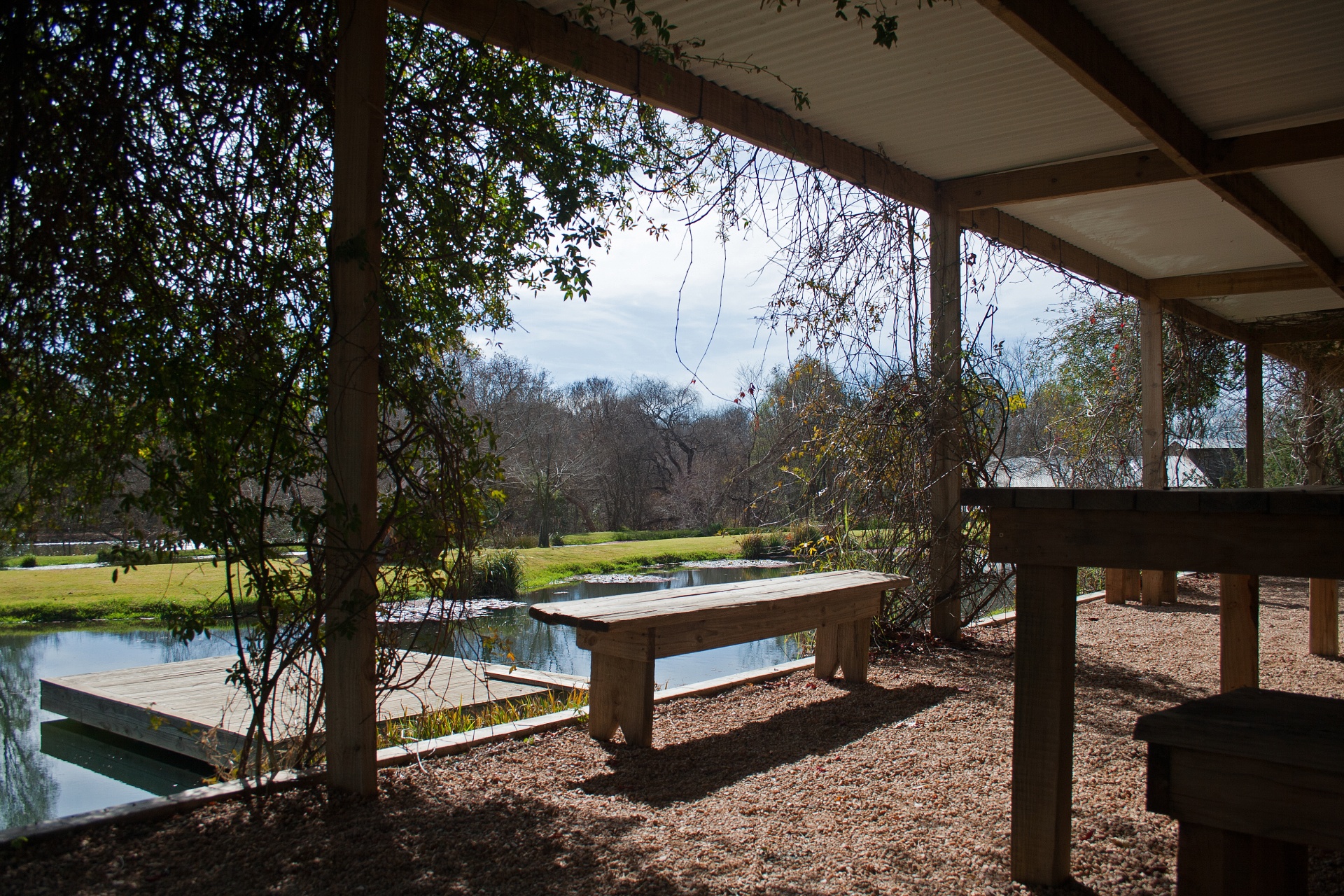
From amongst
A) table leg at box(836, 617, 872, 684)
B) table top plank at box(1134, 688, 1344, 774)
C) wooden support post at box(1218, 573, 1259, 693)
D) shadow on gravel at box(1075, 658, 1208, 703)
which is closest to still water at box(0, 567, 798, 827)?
table leg at box(836, 617, 872, 684)

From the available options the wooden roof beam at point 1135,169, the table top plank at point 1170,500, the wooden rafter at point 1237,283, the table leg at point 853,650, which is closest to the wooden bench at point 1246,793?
the table top plank at point 1170,500

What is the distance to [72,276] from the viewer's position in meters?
2.40

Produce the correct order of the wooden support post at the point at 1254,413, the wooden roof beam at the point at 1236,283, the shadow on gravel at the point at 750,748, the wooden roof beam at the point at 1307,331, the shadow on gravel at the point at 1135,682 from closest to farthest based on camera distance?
the shadow on gravel at the point at 750,748 → the shadow on gravel at the point at 1135,682 → the wooden roof beam at the point at 1236,283 → the wooden roof beam at the point at 1307,331 → the wooden support post at the point at 1254,413

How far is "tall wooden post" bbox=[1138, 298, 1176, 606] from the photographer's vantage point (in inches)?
306

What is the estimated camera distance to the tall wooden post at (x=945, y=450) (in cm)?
542

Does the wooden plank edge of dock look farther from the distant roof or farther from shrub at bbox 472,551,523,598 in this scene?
shrub at bbox 472,551,523,598

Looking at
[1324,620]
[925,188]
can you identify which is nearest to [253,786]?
[925,188]

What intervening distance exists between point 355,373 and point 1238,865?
238 cm

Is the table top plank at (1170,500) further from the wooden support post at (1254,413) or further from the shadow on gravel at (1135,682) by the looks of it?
the wooden support post at (1254,413)

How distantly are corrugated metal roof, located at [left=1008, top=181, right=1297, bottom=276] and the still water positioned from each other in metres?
3.83

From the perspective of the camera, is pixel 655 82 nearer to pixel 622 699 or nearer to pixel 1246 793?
pixel 622 699

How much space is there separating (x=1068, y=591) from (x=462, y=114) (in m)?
2.39

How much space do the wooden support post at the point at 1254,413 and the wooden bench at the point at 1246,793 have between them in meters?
9.50

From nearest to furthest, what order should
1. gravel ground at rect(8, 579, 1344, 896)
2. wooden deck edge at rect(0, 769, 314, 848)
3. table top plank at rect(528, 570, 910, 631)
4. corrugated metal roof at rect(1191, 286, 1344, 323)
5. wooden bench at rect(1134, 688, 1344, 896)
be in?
wooden bench at rect(1134, 688, 1344, 896) < gravel ground at rect(8, 579, 1344, 896) < wooden deck edge at rect(0, 769, 314, 848) < table top plank at rect(528, 570, 910, 631) < corrugated metal roof at rect(1191, 286, 1344, 323)
